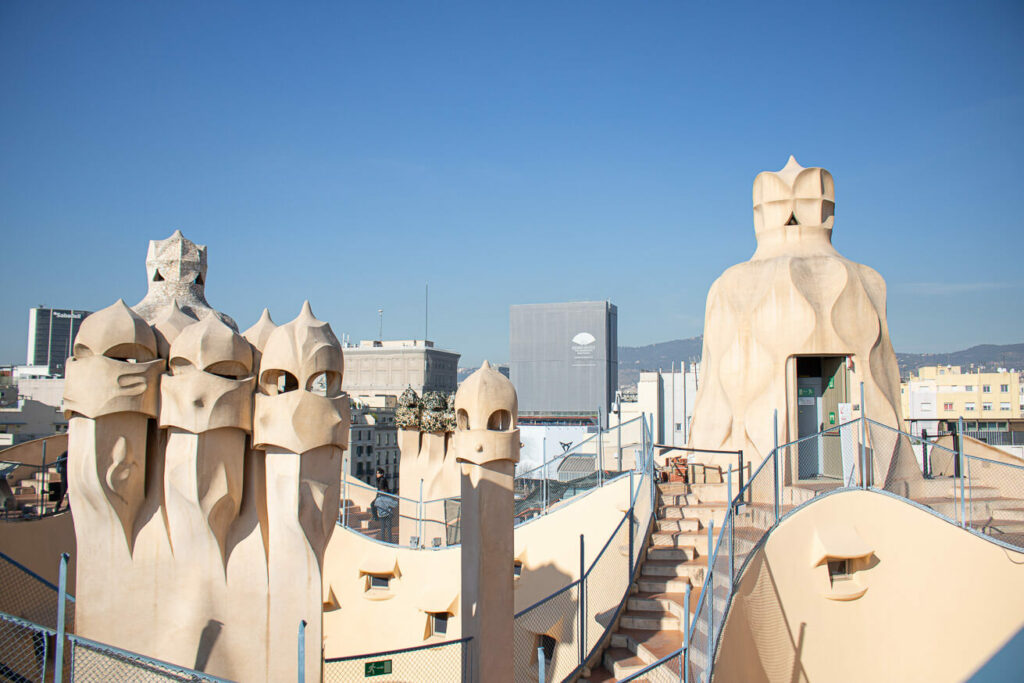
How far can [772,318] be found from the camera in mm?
14227

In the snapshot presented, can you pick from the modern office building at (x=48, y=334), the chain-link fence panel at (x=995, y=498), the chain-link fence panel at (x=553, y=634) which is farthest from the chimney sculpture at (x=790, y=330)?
the modern office building at (x=48, y=334)

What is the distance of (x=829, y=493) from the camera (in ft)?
35.7

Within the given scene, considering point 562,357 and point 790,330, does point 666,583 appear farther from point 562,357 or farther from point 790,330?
point 562,357

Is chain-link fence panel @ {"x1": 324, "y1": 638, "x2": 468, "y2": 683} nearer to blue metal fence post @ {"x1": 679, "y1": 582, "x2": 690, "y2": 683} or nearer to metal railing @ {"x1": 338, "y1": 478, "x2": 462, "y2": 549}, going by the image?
blue metal fence post @ {"x1": 679, "y1": 582, "x2": 690, "y2": 683}

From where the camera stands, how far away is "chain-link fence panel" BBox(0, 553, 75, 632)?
30.7ft

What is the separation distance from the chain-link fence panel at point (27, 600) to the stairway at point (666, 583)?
6.49m

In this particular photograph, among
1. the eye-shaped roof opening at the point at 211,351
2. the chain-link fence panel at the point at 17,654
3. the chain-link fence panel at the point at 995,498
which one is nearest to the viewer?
the chain-link fence panel at the point at 17,654

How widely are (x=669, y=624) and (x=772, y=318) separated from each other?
20.5 feet

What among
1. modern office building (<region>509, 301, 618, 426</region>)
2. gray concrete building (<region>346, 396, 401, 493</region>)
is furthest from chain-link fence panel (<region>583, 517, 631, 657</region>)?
modern office building (<region>509, 301, 618, 426</region>)

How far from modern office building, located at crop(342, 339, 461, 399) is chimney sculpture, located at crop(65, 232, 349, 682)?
247ft

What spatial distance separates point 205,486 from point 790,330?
10.0 meters

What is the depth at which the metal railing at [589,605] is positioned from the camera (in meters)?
9.75

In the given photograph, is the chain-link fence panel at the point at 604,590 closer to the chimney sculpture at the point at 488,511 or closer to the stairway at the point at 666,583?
Result: the stairway at the point at 666,583

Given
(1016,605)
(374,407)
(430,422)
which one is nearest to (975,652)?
(1016,605)
